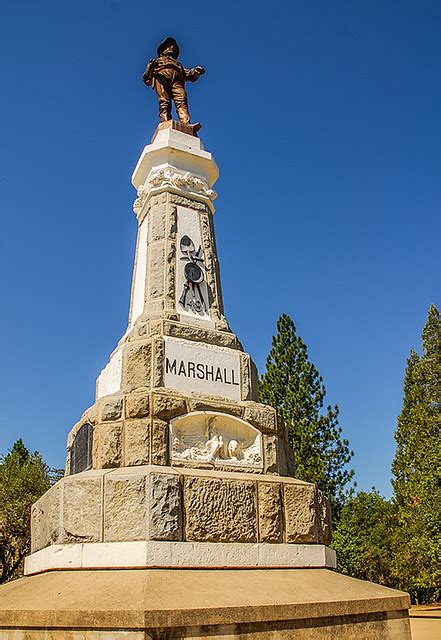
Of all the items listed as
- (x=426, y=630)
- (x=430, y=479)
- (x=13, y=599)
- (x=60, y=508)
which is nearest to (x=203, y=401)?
(x=60, y=508)

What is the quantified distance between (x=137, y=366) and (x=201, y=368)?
0.73 metres

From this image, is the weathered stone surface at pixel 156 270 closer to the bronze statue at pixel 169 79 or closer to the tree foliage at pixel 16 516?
the bronze statue at pixel 169 79

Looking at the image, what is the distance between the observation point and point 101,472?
569 cm

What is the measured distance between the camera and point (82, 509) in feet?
18.1

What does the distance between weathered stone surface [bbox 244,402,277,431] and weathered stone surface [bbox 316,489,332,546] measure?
0.86 m

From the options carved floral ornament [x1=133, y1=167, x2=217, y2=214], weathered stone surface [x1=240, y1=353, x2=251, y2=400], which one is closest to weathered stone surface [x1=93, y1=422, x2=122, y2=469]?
weathered stone surface [x1=240, y1=353, x2=251, y2=400]

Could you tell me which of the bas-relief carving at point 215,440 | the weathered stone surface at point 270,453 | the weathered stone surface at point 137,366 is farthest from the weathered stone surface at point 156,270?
the weathered stone surface at point 270,453

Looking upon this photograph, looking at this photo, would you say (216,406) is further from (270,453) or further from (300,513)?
(300,513)

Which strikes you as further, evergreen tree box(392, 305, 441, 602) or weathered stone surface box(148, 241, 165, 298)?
evergreen tree box(392, 305, 441, 602)

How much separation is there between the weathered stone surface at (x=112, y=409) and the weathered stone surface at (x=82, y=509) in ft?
2.05

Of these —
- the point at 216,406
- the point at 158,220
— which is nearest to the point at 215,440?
the point at 216,406

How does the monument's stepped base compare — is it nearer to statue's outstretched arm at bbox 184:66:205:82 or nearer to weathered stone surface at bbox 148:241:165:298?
weathered stone surface at bbox 148:241:165:298

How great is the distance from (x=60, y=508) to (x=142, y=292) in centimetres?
287

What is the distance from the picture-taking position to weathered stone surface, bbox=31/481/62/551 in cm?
562
